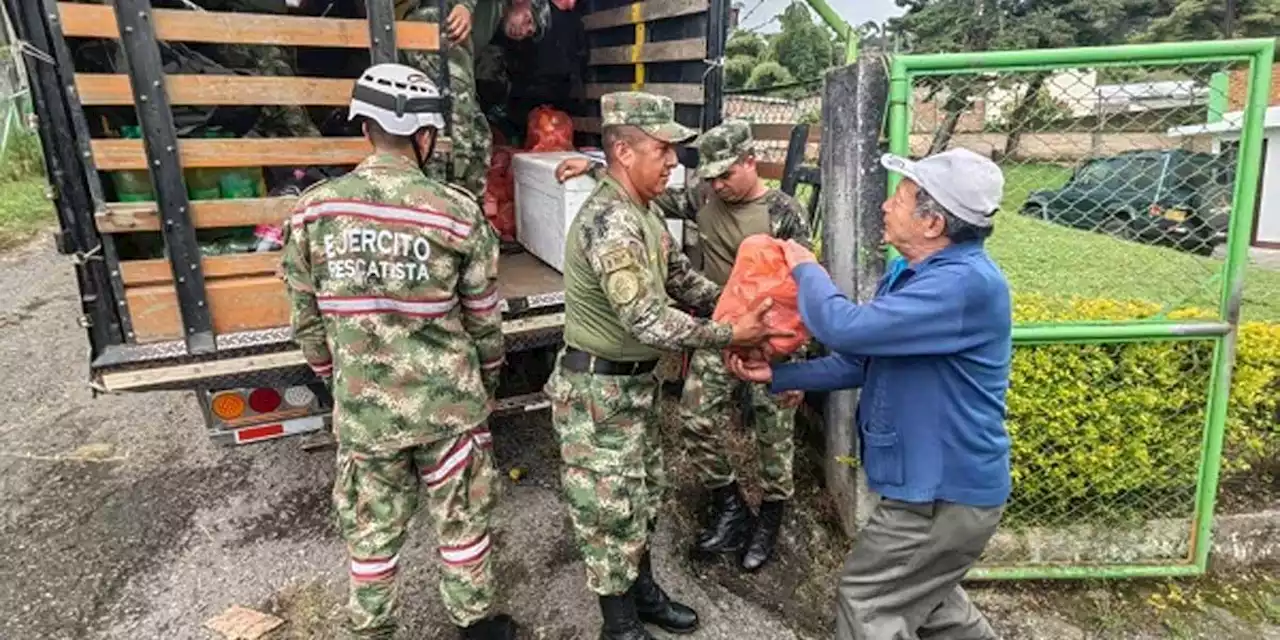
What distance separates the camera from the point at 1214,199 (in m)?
3.05

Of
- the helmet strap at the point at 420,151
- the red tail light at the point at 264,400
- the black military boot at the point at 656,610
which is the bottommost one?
the black military boot at the point at 656,610

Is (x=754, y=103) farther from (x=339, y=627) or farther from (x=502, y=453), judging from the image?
(x=339, y=627)

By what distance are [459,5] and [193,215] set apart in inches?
58.3

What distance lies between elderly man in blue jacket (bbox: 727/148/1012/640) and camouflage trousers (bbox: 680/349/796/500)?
3.02 ft

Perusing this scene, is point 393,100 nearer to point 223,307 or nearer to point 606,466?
point 223,307

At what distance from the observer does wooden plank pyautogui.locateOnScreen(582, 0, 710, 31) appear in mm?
3672

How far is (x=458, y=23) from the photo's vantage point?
336 centimetres

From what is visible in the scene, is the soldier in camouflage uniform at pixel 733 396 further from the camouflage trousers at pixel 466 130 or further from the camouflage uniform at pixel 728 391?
the camouflage trousers at pixel 466 130

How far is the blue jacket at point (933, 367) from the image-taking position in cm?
192

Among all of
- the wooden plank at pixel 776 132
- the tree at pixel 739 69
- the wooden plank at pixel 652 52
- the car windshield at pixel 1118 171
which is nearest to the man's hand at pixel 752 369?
the wooden plank at pixel 652 52

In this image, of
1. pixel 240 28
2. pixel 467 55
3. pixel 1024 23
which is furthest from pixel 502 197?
pixel 1024 23

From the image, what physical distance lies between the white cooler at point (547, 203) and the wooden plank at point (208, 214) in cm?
108

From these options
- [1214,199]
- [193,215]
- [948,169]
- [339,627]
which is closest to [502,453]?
[339,627]

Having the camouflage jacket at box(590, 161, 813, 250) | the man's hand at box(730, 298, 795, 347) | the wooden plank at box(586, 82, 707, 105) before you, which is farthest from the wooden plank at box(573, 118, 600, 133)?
the man's hand at box(730, 298, 795, 347)
